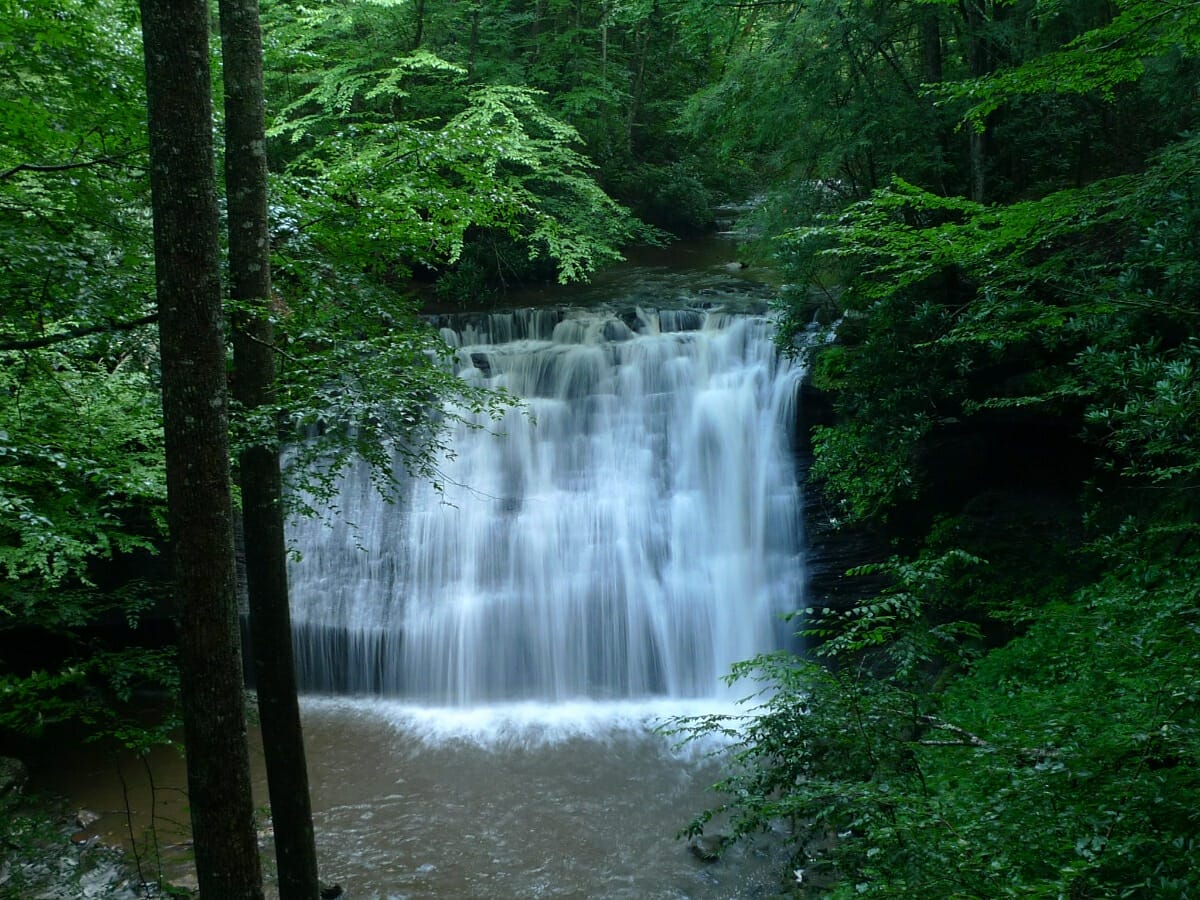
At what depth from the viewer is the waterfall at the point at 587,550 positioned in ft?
35.8

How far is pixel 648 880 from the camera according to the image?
23.1ft

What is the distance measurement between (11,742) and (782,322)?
999cm

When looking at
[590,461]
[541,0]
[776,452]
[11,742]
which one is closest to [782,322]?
[776,452]

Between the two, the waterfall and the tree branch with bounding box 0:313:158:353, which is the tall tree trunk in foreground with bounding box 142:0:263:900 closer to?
the tree branch with bounding box 0:313:158:353

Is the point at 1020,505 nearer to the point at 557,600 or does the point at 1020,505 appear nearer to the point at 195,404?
the point at 557,600

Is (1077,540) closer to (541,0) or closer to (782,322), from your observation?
(782,322)

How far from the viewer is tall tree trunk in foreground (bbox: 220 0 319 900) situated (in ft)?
15.4

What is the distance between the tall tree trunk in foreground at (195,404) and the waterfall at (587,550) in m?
7.30

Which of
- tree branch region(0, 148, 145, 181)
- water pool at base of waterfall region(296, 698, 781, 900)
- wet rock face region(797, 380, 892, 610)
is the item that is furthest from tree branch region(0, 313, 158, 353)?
wet rock face region(797, 380, 892, 610)

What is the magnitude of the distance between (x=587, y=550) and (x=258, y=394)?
7.12 meters

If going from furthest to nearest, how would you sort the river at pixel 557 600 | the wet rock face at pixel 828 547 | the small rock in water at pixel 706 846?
1. the wet rock face at pixel 828 547
2. the river at pixel 557 600
3. the small rock in water at pixel 706 846

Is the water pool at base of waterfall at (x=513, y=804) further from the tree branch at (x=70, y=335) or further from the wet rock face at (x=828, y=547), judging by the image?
the tree branch at (x=70, y=335)

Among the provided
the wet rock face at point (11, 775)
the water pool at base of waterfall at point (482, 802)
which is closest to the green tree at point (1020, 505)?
the water pool at base of waterfall at point (482, 802)

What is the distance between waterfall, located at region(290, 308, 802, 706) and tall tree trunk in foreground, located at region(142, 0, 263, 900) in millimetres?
7298
